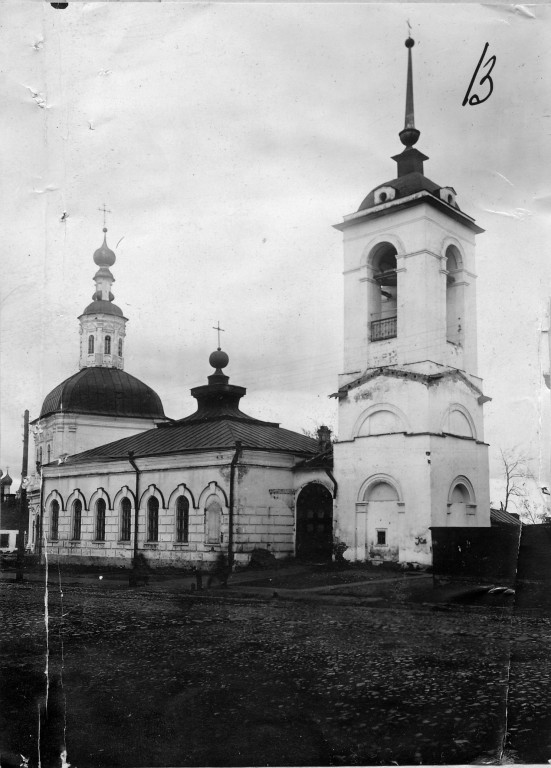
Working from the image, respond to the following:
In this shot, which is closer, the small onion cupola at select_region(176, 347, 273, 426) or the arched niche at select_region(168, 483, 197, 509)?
the arched niche at select_region(168, 483, 197, 509)

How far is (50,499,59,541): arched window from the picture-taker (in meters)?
29.2

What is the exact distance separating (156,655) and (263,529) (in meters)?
13.7

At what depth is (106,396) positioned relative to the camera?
36125 millimetres

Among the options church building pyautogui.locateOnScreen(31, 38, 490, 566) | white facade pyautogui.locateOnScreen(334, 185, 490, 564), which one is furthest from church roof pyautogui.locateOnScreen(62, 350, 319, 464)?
white facade pyautogui.locateOnScreen(334, 185, 490, 564)

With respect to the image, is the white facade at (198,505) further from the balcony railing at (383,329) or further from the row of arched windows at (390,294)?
the row of arched windows at (390,294)

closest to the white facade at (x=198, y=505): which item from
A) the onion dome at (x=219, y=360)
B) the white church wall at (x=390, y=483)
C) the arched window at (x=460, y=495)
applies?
the white church wall at (x=390, y=483)

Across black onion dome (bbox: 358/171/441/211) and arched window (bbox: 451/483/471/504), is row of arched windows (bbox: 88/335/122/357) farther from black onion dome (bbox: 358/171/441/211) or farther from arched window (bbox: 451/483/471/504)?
arched window (bbox: 451/483/471/504)

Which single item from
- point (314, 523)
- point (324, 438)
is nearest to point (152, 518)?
point (314, 523)

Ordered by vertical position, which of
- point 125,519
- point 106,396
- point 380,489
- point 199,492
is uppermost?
point 106,396

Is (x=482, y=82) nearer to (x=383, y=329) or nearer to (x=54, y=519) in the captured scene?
(x=383, y=329)

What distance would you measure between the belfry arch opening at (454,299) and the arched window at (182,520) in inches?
391

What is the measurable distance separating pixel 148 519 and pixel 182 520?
1820 mm

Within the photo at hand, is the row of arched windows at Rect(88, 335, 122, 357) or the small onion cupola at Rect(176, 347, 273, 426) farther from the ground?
the row of arched windows at Rect(88, 335, 122, 357)

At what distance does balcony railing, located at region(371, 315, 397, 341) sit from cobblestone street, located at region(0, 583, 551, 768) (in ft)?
33.7
